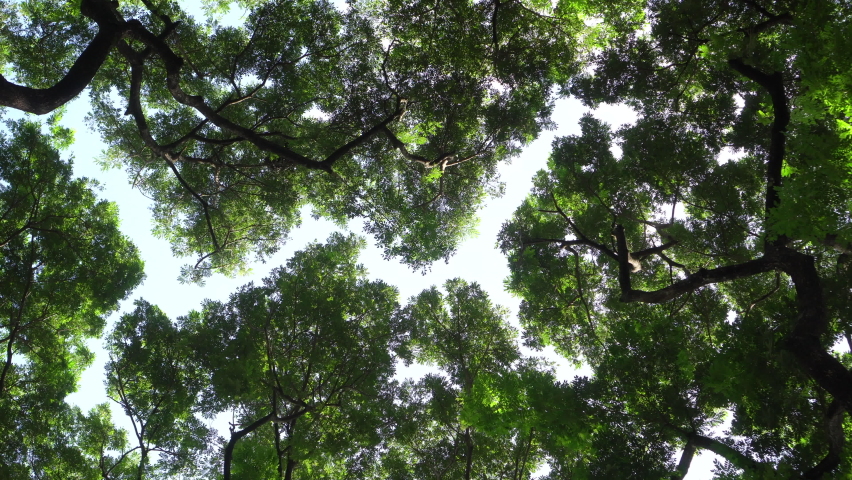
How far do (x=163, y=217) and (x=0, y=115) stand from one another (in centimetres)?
496

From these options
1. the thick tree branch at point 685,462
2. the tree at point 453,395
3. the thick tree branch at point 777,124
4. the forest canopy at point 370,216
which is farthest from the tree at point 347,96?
the thick tree branch at point 685,462

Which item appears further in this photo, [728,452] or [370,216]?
[370,216]

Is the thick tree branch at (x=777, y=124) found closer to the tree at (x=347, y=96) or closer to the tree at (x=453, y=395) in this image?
the tree at (x=347, y=96)

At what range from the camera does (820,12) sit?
510 cm

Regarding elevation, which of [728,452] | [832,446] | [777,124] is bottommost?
[832,446]

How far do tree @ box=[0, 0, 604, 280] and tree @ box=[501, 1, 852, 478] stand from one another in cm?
200

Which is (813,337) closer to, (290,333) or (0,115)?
(290,333)

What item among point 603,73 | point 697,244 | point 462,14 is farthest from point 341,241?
point 697,244

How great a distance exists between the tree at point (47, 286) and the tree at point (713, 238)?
12002mm

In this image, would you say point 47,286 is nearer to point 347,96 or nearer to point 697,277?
point 347,96

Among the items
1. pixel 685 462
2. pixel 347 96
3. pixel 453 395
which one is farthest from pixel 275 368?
pixel 685 462

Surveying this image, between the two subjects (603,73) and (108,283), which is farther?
(108,283)

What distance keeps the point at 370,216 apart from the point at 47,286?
918cm

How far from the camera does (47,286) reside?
12883mm
